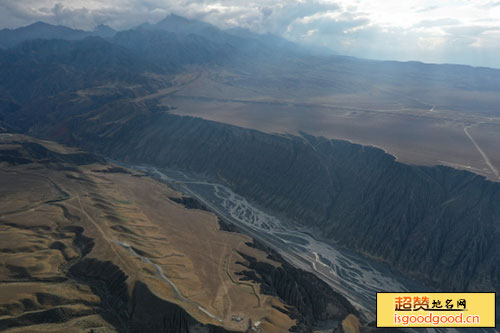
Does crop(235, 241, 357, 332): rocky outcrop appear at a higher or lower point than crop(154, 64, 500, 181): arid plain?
lower

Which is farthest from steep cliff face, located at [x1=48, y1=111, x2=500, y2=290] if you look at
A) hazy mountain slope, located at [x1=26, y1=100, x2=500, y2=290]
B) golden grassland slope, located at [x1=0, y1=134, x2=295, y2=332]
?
golden grassland slope, located at [x1=0, y1=134, x2=295, y2=332]

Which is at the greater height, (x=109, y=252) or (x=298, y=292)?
(x=109, y=252)

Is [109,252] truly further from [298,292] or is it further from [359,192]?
[359,192]

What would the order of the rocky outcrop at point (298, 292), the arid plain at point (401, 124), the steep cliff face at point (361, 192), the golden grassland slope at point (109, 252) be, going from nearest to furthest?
1. the golden grassland slope at point (109, 252)
2. the rocky outcrop at point (298, 292)
3. the steep cliff face at point (361, 192)
4. the arid plain at point (401, 124)

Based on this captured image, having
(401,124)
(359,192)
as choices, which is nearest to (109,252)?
(359,192)

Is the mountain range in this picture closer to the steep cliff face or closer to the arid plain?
the steep cliff face

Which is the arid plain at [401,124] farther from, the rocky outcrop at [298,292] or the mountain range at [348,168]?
the rocky outcrop at [298,292]

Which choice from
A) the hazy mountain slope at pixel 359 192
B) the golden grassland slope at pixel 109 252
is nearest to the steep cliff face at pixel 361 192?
the hazy mountain slope at pixel 359 192
